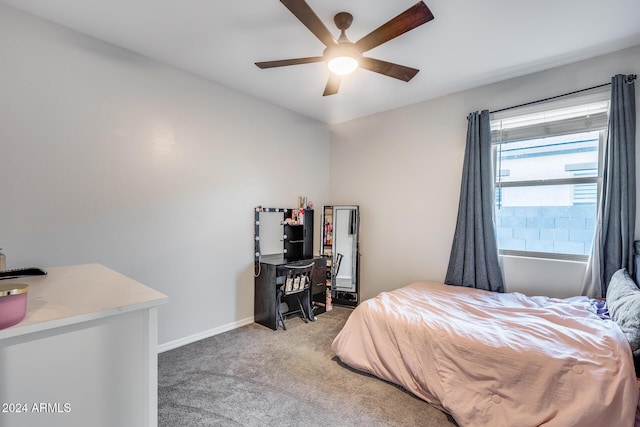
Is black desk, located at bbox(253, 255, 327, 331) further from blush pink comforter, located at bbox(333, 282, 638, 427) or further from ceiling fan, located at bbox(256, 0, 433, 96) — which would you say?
ceiling fan, located at bbox(256, 0, 433, 96)

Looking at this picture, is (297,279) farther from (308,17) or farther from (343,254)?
(308,17)

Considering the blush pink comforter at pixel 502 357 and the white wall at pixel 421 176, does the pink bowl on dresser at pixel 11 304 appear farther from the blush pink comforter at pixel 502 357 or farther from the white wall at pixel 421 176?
the white wall at pixel 421 176

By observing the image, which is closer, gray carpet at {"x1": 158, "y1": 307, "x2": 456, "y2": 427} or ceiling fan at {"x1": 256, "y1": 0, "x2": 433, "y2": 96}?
ceiling fan at {"x1": 256, "y1": 0, "x2": 433, "y2": 96}

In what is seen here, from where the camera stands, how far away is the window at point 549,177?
2.51 metres

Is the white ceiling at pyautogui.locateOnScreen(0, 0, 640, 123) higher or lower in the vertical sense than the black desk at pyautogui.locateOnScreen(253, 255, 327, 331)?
higher

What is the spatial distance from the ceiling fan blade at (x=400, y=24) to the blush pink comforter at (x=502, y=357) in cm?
187

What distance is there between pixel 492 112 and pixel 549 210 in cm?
110

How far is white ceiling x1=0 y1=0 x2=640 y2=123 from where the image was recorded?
1.88 metres

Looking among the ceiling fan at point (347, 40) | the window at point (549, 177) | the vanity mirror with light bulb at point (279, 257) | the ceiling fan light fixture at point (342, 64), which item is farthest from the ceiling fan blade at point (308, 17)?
the window at point (549, 177)

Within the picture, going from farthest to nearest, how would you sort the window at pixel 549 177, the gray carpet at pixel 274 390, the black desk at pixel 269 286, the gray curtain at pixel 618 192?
the black desk at pixel 269 286, the window at pixel 549 177, the gray curtain at pixel 618 192, the gray carpet at pixel 274 390

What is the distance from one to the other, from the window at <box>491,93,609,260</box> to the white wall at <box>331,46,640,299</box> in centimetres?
16

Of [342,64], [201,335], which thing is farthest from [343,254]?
[342,64]

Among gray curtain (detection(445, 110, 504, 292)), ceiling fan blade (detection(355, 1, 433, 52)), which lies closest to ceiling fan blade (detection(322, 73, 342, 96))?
ceiling fan blade (detection(355, 1, 433, 52))

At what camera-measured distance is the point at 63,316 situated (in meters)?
0.86
